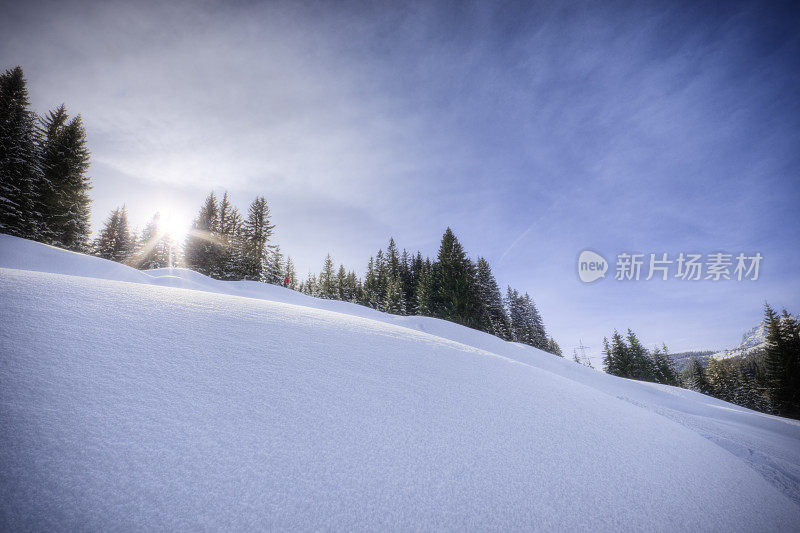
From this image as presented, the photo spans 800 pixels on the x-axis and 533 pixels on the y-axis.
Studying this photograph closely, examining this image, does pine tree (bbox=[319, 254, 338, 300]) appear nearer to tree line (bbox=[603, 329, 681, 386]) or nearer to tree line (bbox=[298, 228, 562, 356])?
tree line (bbox=[298, 228, 562, 356])

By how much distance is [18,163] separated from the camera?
15.4 m

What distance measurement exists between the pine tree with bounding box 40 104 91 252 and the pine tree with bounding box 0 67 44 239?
59 centimetres

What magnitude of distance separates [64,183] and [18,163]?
7.50 feet

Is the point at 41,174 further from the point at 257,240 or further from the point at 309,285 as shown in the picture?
the point at 309,285

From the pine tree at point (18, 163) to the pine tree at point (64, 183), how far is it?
0.59 meters

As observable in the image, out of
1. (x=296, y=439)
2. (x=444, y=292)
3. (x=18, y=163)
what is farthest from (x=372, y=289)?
(x=296, y=439)

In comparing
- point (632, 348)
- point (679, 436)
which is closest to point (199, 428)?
point (679, 436)

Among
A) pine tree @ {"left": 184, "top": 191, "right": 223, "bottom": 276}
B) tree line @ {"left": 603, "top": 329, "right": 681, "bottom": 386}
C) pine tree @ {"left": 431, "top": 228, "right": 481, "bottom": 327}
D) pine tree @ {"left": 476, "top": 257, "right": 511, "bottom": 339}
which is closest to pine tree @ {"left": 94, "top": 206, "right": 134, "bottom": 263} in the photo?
pine tree @ {"left": 184, "top": 191, "right": 223, "bottom": 276}

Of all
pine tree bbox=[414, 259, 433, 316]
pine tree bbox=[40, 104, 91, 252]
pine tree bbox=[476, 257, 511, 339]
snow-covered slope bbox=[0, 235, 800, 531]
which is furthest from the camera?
pine tree bbox=[476, 257, 511, 339]

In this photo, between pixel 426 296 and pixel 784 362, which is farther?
pixel 426 296

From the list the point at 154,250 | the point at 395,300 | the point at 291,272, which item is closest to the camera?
the point at 154,250

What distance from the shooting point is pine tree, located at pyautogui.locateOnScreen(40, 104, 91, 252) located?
17062 millimetres

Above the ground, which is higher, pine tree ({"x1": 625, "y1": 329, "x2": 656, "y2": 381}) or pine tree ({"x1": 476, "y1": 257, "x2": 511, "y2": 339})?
pine tree ({"x1": 476, "y1": 257, "x2": 511, "y2": 339})

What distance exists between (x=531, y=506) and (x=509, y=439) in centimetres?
54
